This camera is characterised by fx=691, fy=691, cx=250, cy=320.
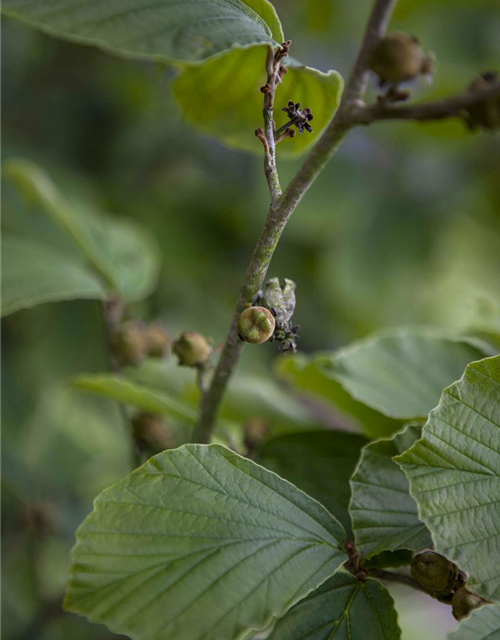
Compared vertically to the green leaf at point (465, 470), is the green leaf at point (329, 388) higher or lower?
lower

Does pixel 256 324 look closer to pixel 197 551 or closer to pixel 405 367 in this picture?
pixel 197 551

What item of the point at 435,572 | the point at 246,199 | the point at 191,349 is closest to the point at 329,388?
the point at 191,349

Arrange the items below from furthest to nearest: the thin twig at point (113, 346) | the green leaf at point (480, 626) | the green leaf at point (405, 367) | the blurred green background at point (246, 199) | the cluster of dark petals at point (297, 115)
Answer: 1. the blurred green background at point (246, 199)
2. the thin twig at point (113, 346)
3. the green leaf at point (405, 367)
4. the cluster of dark petals at point (297, 115)
5. the green leaf at point (480, 626)

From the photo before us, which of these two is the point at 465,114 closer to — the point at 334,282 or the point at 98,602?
the point at 98,602

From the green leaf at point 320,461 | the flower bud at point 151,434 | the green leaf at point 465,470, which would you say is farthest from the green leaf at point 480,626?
the flower bud at point 151,434

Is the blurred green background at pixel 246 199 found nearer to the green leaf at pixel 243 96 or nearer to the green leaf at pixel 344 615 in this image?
the green leaf at pixel 243 96

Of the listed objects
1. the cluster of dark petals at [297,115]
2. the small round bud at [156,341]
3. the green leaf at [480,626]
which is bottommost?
the small round bud at [156,341]

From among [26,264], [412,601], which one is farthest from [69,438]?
[412,601]
